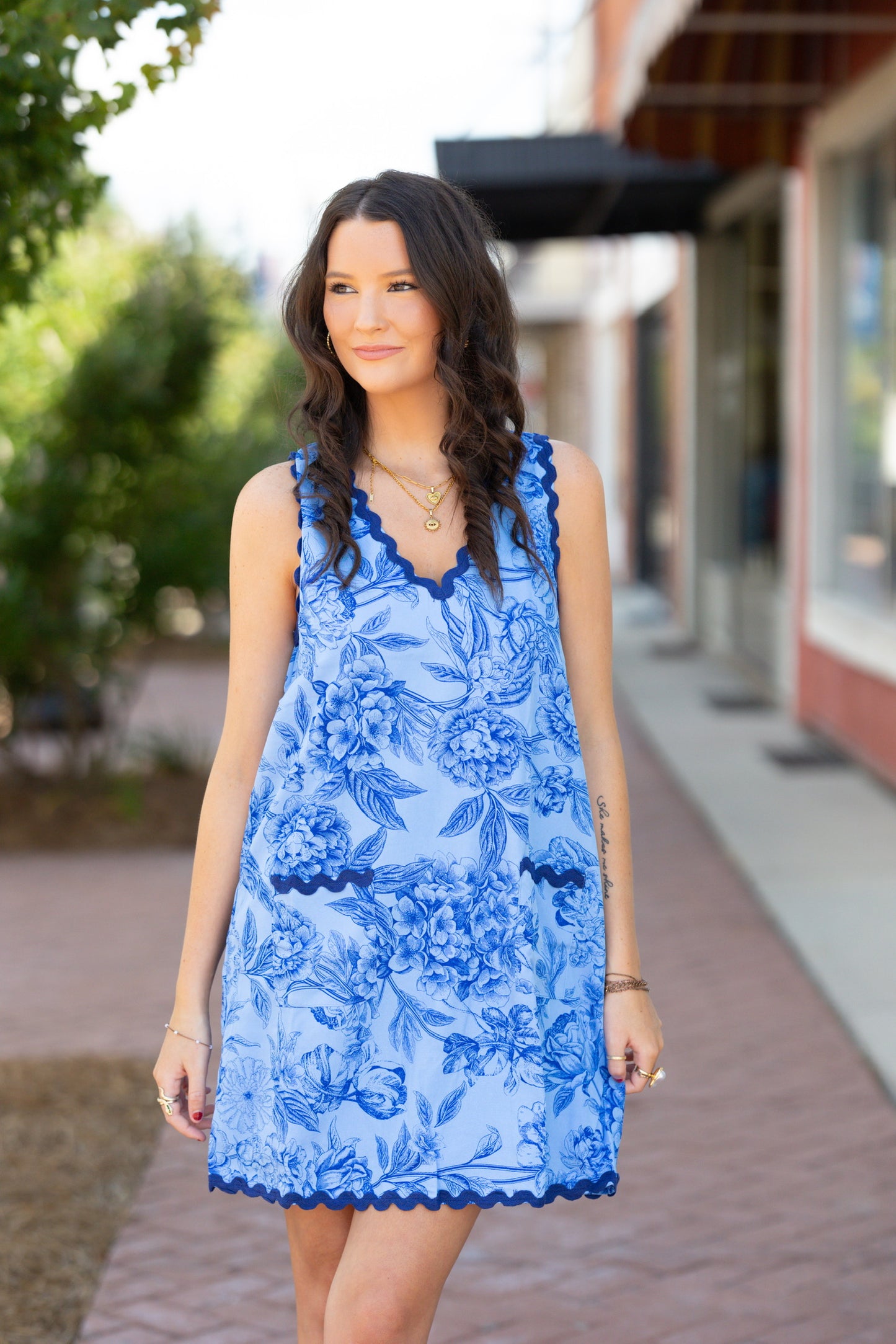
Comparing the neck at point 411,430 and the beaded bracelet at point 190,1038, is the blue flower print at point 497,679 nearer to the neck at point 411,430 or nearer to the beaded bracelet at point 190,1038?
the neck at point 411,430

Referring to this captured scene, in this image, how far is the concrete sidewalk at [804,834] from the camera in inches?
200

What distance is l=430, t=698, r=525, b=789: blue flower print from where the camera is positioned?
1.94 m

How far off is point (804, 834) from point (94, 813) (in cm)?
343

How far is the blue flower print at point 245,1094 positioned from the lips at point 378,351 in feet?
2.93

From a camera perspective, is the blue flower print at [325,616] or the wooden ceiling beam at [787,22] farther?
the wooden ceiling beam at [787,22]

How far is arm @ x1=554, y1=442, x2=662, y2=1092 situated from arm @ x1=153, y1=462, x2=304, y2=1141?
0.36m

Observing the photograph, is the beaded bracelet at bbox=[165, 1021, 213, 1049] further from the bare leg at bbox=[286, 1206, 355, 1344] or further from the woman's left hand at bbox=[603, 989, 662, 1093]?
the woman's left hand at bbox=[603, 989, 662, 1093]

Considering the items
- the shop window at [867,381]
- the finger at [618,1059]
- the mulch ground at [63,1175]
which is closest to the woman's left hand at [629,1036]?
the finger at [618,1059]

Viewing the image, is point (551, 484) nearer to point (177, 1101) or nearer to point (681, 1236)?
point (177, 1101)

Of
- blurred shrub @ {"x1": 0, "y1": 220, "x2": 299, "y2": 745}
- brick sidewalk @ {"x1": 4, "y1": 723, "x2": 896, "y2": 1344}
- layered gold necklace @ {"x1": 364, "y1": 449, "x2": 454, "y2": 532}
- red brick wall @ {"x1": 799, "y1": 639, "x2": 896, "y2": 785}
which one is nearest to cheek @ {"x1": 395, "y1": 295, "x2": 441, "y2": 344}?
layered gold necklace @ {"x1": 364, "y1": 449, "x2": 454, "y2": 532}

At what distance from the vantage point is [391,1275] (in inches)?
73.6

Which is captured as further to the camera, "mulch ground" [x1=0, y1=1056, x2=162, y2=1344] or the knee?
"mulch ground" [x1=0, y1=1056, x2=162, y2=1344]

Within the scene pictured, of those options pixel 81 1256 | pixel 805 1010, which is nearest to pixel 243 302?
pixel 805 1010

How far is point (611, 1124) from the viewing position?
6.65ft
